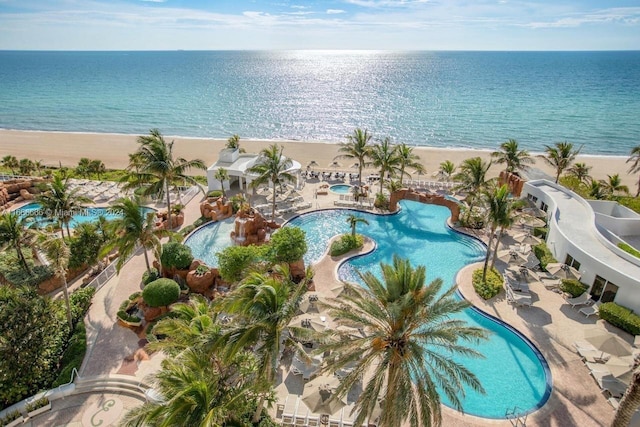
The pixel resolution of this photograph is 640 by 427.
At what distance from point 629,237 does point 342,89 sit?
379 ft

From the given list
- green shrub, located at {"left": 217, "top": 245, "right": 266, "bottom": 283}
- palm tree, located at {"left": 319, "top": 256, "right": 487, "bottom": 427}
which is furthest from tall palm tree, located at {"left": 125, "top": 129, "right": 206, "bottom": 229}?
palm tree, located at {"left": 319, "top": 256, "right": 487, "bottom": 427}

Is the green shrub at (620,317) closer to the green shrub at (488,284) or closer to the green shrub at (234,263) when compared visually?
the green shrub at (488,284)

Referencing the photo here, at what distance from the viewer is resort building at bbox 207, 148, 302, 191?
1455 inches

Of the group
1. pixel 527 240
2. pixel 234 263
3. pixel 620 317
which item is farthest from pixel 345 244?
pixel 620 317

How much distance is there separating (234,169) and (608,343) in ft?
102

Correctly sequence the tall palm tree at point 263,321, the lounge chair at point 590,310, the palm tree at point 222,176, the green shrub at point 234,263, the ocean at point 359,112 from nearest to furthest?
1. the tall palm tree at point 263,321
2. the lounge chair at point 590,310
3. the green shrub at point 234,263
4. the palm tree at point 222,176
5. the ocean at point 359,112

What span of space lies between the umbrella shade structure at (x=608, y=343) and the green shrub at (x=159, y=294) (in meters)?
20.7

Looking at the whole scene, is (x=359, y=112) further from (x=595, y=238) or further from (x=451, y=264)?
(x=595, y=238)

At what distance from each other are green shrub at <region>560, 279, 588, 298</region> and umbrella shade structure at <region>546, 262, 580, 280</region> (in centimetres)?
26

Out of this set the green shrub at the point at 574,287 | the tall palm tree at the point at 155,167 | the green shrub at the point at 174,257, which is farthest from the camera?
the tall palm tree at the point at 155,167

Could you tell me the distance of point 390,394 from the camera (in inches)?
444

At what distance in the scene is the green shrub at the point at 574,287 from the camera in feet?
71.1

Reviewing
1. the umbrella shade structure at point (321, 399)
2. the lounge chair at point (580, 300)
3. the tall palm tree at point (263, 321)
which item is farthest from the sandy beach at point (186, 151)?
the tall palm tree at point (263, 321)

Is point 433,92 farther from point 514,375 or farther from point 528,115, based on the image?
point 514,375
